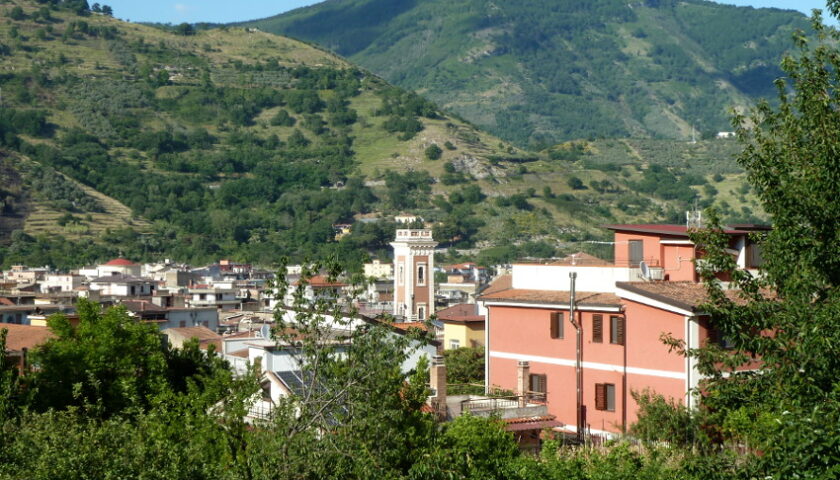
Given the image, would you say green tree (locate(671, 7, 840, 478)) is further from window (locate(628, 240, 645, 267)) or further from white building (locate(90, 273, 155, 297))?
white building (locate(90, 273, 155, 297))

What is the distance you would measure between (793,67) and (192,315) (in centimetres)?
5986

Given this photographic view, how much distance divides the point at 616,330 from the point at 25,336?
63.6 feet

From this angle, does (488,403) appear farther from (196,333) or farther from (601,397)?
(196,333)

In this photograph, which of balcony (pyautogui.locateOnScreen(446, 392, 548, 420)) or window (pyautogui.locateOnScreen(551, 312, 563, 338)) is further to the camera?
window (pyautogui.locateOnScreen(551, 312, 563, 338))

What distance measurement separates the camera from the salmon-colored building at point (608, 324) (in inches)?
1053

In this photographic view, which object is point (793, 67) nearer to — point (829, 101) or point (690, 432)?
point (829, 101)

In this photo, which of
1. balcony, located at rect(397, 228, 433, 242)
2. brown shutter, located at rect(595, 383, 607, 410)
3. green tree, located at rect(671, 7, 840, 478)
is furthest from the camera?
balcony, located at rect(397, 228, 433, 242)

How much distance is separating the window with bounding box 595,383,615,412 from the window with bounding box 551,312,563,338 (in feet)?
5.25

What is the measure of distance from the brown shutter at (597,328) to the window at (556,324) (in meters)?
1.13

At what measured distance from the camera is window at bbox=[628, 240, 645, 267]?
29.7 meters

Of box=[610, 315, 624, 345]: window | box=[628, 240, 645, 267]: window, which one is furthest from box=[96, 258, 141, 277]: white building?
box=[610, 315, 624, 345]: window

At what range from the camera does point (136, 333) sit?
31.9 meters

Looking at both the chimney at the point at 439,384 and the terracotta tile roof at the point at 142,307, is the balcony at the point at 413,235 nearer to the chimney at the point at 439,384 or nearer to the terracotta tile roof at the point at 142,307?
the terracotta tile roof at the point at 142,307

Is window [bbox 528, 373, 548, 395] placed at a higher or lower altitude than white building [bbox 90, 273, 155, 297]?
higher
